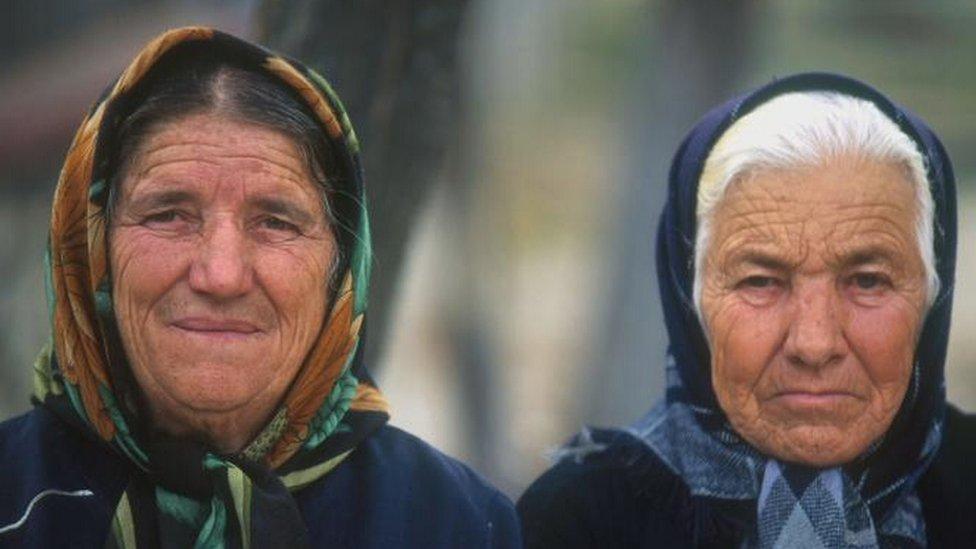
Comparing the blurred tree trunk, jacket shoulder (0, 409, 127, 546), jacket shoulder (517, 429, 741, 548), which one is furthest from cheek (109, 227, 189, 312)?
the blurred tree trunk

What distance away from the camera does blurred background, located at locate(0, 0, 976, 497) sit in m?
4.96

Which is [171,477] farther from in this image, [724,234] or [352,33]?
[352,33]

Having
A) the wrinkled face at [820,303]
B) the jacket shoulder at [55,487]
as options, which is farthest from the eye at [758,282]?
the jacket shoulder at [55,487]

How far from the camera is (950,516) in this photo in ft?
13.1

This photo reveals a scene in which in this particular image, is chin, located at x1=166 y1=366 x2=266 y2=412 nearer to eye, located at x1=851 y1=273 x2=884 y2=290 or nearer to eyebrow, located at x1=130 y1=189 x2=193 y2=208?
eyebrow, located at x1=130 y1=189 x2=193 y2=208

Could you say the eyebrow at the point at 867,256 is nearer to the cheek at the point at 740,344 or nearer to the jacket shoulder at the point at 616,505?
the cheek at the point at 740,344

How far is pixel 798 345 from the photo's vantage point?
12.4ft

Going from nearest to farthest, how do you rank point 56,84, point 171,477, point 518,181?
point 171,477 → point 56,84 → point 518,181

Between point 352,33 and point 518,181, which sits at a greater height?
point 352,33

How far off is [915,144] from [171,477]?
5.39ft

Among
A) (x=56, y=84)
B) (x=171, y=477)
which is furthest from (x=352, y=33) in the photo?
(x=56, y=84)

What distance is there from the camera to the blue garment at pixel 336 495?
3492mm

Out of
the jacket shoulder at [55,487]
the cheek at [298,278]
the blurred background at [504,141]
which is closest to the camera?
the jacket shoulder at [55,487]

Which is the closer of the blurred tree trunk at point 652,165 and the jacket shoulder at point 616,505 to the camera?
the jacket shoulder at point 616,505
